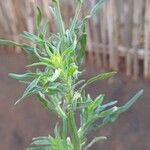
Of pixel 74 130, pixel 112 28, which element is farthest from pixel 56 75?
pixel 112 28

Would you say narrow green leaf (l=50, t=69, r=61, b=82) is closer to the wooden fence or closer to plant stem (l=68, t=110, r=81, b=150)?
plant stem (l=68, t=110, r=81, b=150)

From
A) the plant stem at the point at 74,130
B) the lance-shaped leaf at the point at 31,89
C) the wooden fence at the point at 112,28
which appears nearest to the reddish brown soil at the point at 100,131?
the wooden fence at the point at 112,28

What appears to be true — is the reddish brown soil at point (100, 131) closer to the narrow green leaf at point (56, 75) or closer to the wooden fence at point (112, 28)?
the wooden fence at point (112, 28)

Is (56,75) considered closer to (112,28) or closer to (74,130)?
(74,130)

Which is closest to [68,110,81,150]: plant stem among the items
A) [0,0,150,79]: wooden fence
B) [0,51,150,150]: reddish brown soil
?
[0,0,150,79]: wooden fence

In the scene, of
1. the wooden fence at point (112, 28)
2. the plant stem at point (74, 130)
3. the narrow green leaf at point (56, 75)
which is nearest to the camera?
the narrow green leaf at point (56, 75)
